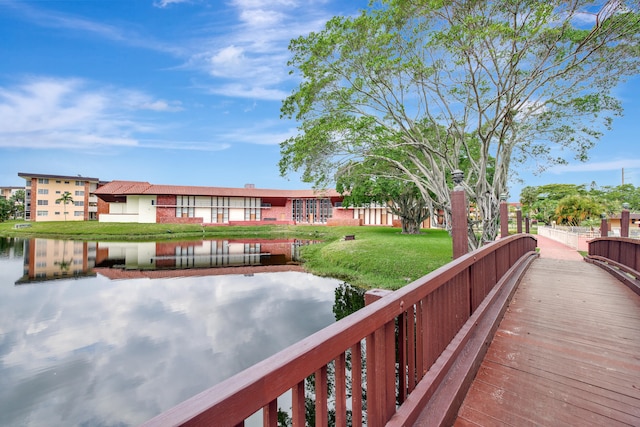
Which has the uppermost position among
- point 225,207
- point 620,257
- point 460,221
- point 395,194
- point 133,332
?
point 395,194

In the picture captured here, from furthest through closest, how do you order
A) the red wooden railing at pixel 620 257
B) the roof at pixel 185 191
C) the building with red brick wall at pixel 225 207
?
1. the building with red brick wall at pixel 225 207
2. the roof at pixel 185 191
3. the red wooden railing at pixel 620 257

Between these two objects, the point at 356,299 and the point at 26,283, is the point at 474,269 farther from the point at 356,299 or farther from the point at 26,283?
the point at 26,283

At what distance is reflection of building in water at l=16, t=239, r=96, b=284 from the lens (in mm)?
12125

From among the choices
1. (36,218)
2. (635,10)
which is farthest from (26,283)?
(36,218)

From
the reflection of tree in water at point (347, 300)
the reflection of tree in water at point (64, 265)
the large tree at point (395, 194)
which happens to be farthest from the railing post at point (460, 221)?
the reflection of tree in water at point (64, 265)

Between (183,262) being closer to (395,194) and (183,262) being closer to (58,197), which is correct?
(395,194)

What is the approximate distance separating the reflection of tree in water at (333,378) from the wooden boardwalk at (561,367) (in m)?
1.54

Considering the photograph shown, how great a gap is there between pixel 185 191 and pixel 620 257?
3859cm

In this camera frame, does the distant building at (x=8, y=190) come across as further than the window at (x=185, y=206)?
Yes

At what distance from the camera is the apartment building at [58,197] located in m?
44.2

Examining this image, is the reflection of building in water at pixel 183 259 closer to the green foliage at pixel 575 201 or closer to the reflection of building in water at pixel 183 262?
the reflection of building in water at pixel 183 262

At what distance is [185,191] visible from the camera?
1457 inches

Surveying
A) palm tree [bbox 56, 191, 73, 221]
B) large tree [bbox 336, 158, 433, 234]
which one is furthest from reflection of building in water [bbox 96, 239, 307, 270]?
palm tree [bbox 56, 191, 73, 221]

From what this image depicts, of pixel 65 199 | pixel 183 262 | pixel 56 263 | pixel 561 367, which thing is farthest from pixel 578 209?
pixel 65 199
